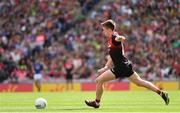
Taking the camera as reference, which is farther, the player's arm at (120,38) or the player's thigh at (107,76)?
the player's thigh at (107,76)

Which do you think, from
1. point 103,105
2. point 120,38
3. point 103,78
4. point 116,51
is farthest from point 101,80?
point 103,105

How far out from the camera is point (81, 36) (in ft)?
140

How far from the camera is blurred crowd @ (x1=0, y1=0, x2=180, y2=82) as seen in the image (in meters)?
40.5

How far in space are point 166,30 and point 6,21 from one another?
37.4ft

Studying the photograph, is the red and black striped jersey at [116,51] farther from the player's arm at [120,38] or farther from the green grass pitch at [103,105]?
the green grass pitch at [103,105]

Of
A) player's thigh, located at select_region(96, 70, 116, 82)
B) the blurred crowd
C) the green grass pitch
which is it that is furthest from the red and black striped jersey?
the blurred crowd

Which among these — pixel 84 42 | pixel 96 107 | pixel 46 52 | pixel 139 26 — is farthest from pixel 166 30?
pixel 96 107

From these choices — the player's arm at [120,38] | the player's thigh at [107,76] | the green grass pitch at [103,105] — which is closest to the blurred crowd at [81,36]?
the green grass pitch at [103,105]

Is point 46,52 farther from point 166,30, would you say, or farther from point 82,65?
point 166,30

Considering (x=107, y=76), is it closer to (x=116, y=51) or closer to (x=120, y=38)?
(x=116, y=51)

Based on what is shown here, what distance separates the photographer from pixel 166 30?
41688 millimetres

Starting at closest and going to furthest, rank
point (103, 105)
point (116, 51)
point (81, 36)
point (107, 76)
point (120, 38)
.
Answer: point (120, 38)
point (116, 51)
point (107, 76)
point (103, 105)
point (81, 36)

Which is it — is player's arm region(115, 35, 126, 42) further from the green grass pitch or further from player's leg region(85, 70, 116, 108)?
the green grass pitch

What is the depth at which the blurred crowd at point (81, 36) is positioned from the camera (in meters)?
40.5
